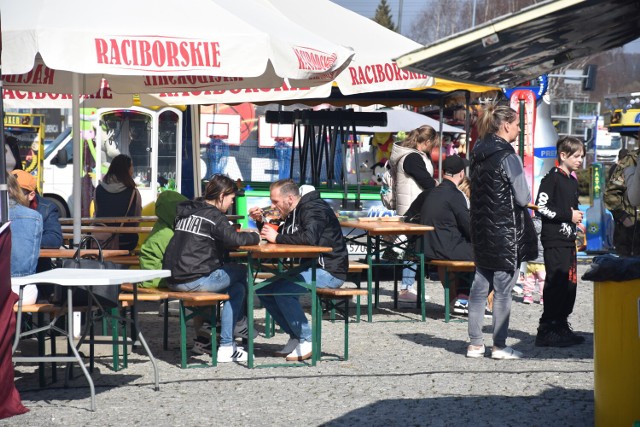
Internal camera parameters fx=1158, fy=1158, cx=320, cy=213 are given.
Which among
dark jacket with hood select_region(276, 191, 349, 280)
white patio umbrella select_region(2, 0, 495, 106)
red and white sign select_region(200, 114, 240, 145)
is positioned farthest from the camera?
red and white sign select_region(200, 114, 240, 145)

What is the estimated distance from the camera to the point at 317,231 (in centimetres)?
841

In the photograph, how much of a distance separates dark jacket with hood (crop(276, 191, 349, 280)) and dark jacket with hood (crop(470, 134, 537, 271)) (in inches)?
41.3

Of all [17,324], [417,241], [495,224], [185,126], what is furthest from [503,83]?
[185,126]

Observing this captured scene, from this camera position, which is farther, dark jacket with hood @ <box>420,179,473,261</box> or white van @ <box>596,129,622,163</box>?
white van @ <box>596,129,622,163</box>

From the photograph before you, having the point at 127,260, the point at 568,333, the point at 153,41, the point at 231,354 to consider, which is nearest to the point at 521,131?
the point at 568,333

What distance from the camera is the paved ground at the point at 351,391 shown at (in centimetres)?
656

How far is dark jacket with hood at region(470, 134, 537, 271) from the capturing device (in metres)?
8.26

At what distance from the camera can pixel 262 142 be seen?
23.5 m

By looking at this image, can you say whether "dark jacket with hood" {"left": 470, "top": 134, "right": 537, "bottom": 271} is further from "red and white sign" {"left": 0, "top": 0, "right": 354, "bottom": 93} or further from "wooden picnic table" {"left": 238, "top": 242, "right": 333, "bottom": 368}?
"red and white sign" {"left": 0, "top": 0, "right": 354, "bottom": 93}

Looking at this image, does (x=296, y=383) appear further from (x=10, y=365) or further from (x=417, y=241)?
(x=417, y=241)

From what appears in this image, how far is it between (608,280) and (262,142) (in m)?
18.1

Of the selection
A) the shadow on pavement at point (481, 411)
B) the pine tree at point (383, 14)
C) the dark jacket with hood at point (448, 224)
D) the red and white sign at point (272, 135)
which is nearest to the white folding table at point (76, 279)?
the shadow on pavement at point (481, 411)

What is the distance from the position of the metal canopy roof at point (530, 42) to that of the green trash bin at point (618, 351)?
1.37 meters

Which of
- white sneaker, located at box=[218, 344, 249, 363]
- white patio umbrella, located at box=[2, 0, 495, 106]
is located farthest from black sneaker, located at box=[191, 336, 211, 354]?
white patio umbrella, located at box=[2, 0, 495, 106]
